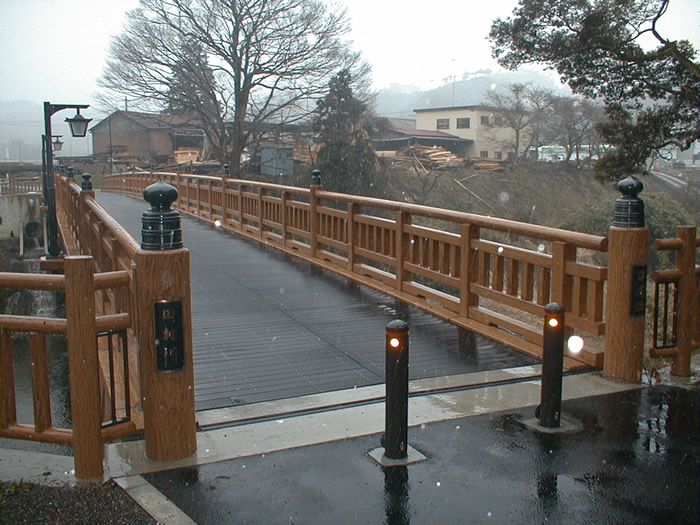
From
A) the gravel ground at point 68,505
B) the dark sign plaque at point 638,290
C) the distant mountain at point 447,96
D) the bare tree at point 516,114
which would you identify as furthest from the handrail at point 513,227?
the distant mountain at point 447,96

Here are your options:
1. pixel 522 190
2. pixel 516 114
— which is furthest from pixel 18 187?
pixel 516 114

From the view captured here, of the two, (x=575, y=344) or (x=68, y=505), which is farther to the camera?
(x=575, y=344)

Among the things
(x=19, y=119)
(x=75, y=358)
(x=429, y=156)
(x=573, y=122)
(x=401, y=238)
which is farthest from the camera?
(x=19, y=119)

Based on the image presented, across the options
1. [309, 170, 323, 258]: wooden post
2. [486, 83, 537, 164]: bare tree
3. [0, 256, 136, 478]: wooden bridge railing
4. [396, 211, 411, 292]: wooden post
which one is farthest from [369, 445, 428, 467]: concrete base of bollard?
[486, 83, 537, 164]: bare tree

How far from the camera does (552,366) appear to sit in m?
4.52

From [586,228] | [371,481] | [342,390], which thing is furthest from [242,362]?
[586,228]

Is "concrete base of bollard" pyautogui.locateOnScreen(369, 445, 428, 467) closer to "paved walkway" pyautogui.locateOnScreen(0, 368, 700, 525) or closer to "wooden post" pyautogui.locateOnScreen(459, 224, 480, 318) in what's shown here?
"paved walkway" pyautogui.locateOnScreen(0, 368, 700, 525)

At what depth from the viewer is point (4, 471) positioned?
13.1 ft

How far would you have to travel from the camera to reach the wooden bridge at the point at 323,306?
3.97 metres

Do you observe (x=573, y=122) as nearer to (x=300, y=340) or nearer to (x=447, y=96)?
(x=300, y=340)

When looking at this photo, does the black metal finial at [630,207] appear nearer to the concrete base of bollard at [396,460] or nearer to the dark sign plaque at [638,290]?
the dark sign plaque at [638,290]

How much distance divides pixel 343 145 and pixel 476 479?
118 ft

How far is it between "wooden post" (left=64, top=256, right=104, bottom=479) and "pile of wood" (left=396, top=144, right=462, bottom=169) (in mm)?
49442

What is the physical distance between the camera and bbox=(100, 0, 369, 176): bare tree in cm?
3356
